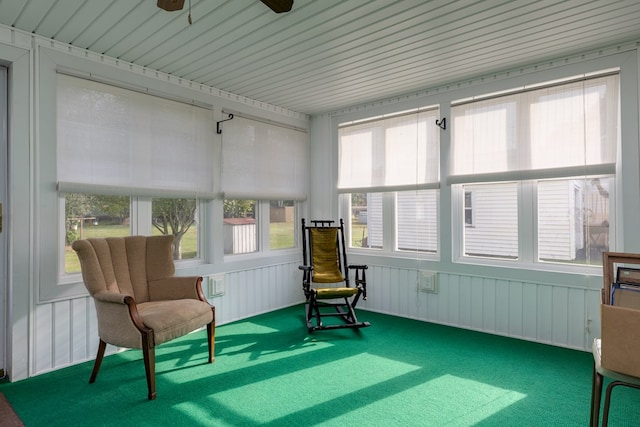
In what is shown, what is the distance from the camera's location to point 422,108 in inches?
172

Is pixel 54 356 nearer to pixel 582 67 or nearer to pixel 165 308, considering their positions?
pixel 165 308

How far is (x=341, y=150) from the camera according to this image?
16.9 feet

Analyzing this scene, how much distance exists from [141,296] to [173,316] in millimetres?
623

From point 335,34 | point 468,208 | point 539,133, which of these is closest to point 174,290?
point 335,34

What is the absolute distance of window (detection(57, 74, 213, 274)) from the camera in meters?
3.13

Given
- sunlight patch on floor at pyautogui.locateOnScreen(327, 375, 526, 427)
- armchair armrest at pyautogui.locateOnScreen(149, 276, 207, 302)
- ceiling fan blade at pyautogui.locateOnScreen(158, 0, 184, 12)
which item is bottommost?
sunlight patch on floor at pyautogui.locateOnScreen(327, 375, 526, 427)

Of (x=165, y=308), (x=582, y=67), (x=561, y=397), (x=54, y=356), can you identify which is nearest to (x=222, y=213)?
(x=165, y=308)

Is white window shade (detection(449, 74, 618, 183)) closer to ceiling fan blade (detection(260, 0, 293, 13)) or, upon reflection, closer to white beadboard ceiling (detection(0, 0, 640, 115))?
white beadboard ceiling (detection(0, 0, 640, 115))

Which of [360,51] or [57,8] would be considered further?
[360,51]

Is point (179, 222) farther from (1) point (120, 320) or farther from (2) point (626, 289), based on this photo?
(2) point (626, 289)

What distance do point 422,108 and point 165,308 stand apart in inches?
134

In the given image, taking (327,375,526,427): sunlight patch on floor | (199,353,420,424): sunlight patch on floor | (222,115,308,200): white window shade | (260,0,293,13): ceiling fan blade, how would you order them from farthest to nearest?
(222,115,308,200): white window shade, (199,353,420,424): sunlight patch on floor, (327,375,526,427): sunlight patch on floor, (260,0,293,13): ceiling fan blade

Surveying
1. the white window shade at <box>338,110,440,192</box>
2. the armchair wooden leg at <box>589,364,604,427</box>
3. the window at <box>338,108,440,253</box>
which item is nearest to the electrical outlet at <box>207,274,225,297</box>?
the window at <box>338,108,440,253</box>

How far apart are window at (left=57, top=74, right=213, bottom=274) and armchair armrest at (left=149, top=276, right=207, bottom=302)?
0.68m
